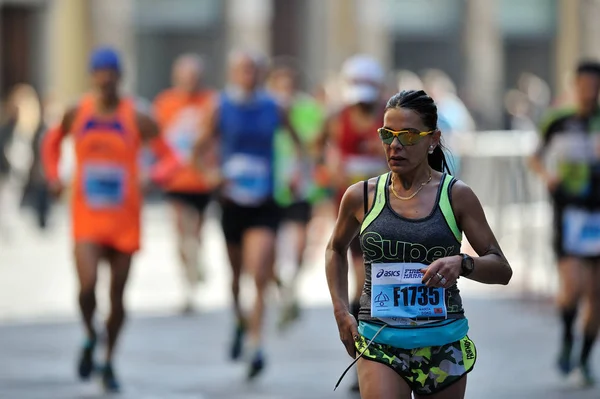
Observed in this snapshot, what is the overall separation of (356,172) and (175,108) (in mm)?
4782

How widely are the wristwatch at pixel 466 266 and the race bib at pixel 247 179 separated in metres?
5.66

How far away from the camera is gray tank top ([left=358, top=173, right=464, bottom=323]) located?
6086mm

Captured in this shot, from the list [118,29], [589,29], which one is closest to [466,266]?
[118,29]

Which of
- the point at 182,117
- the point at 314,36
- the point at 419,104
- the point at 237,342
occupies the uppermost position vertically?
the point at 419,104

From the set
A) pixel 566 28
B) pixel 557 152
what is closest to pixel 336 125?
pixel 557 152

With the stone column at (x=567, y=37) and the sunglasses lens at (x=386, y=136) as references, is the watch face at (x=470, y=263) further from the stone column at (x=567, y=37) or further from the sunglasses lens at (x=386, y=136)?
the stone column at (x=567, y=37)

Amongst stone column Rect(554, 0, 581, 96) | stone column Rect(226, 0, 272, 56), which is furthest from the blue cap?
stone column Rect(554, 0, 581, 96)

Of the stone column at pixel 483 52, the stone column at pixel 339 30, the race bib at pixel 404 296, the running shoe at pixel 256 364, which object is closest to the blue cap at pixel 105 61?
the running shoe at pixel 256 364

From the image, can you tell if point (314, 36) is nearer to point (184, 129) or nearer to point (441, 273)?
point (184, 129)

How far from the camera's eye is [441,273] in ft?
18.9

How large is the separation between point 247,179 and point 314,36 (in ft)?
87.8

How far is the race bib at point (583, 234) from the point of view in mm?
10641

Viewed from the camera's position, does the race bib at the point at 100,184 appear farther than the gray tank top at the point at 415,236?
Yes

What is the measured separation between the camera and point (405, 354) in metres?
6.07
